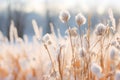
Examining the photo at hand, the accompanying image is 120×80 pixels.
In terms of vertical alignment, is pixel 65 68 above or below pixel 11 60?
below

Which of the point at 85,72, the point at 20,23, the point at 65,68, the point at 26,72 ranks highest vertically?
the point at 20,23

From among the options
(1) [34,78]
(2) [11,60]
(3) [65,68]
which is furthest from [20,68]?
(3) [65,68]

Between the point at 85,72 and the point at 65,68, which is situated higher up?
the point at 65,68

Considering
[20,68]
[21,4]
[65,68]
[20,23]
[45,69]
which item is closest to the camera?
[65,68]

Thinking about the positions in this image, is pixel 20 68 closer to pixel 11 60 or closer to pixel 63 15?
pixel 11 60

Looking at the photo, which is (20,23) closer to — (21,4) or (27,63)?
(21,4)

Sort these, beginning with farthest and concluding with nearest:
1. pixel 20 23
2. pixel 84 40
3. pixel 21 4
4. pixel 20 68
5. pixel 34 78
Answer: pixel 21 4
pixel 20 23
pixel 20 68
pixel 34 78
pixel 84 40

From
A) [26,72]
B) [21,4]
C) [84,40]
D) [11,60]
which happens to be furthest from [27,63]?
[21,4]

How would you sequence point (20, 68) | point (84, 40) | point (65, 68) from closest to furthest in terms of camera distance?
point (84, 40) → point (65, 68) → point (20, 68)

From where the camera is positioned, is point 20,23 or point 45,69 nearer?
point 45,69
